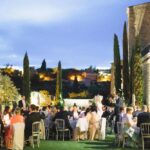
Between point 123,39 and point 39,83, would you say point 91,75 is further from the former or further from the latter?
point 123,39

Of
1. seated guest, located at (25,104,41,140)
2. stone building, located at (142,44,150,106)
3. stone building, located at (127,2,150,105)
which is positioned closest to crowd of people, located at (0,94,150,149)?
seated guest, located at (25,104,41,140)

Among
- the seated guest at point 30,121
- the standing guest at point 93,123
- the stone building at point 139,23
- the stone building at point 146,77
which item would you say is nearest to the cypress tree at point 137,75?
the stone building at point 146,77

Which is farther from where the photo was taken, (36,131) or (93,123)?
(93,123)

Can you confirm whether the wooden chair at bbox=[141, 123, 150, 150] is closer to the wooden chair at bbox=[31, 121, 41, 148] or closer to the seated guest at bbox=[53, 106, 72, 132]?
the wooden chair at bbox=[31, 121, 41, 148]

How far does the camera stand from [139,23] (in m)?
48.1

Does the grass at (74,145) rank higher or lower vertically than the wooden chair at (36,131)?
lower

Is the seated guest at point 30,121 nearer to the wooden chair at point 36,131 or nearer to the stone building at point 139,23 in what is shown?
the wooden chair at point 36,131

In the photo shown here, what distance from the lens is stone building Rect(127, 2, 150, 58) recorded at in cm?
4781

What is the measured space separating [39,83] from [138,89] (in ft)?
79.1

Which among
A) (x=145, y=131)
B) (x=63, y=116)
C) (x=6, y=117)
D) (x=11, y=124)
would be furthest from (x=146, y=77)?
(x=11, y=124)

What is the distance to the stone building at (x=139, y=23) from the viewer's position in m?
47.8

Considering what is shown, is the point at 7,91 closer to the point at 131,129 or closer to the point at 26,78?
the point at 26,78

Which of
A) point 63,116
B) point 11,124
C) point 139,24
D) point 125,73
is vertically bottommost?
point 11,124

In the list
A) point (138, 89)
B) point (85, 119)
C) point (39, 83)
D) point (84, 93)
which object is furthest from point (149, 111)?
point (39, 83)
